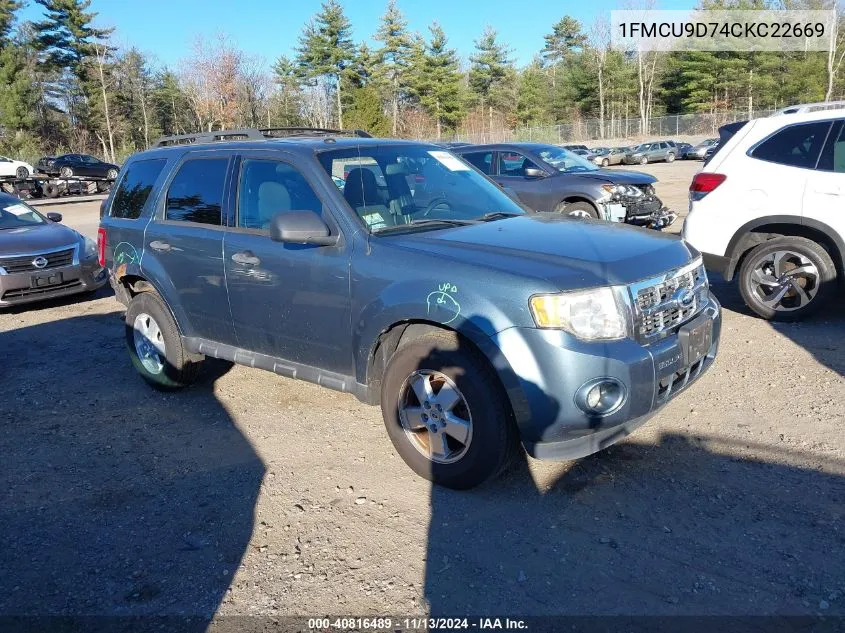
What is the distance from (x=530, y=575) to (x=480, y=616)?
13.8 inches

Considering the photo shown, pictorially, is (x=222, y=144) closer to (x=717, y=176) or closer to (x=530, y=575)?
(x=530, y=575)

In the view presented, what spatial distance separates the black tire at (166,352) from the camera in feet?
17.1

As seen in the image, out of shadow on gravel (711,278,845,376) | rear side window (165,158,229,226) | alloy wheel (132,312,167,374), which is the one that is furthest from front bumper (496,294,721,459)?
alloy wheel (132,312,167,374)

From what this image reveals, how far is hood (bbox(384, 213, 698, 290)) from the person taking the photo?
3316 mm

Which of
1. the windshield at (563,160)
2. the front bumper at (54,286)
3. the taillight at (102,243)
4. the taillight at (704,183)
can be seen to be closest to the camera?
the taillight at (102,243)

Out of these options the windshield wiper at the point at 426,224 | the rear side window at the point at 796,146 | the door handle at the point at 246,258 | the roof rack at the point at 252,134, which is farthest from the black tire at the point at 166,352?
the rear side window at the point at 796,146

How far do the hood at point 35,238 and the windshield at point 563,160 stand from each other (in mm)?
7589

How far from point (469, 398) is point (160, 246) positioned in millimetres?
2902

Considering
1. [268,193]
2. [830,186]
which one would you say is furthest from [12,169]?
[830,186]

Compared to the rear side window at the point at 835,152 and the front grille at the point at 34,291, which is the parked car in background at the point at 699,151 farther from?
the front grille at the point at 34,291

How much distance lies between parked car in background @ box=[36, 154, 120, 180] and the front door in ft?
102

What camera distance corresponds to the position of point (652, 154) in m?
44.4

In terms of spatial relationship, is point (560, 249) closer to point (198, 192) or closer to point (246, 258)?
point (246, 258)

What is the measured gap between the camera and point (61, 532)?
355cm
